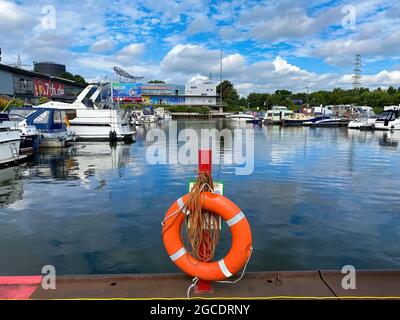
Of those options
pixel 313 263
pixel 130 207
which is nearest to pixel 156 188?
pixel 130 207

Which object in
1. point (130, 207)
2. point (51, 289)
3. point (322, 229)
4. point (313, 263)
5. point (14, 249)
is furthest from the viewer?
point (130, 207)

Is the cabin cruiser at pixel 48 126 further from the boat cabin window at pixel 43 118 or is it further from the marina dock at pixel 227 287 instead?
the marina dock at pixel 227 287

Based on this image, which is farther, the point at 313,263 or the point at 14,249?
the point at 14,249

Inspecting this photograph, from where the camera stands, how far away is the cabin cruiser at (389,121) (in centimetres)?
4350

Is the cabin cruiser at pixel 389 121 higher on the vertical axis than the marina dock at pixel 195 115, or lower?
lower

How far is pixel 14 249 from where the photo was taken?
6.32 meters

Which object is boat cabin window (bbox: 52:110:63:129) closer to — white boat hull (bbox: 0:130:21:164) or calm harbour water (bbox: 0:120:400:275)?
white boat hull (bbox: 0:130:21:164)

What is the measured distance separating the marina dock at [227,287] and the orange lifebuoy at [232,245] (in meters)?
0.24

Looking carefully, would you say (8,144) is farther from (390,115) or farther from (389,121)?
(390,115)

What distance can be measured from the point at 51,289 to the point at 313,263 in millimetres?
4235

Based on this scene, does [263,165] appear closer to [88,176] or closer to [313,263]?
[88,176]

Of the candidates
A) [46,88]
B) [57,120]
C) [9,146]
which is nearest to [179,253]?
[9,146]

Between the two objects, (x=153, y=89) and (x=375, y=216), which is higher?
(x=153, y=89)

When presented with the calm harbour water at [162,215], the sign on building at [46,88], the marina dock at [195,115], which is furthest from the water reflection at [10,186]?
the marina dock at [195,115]
